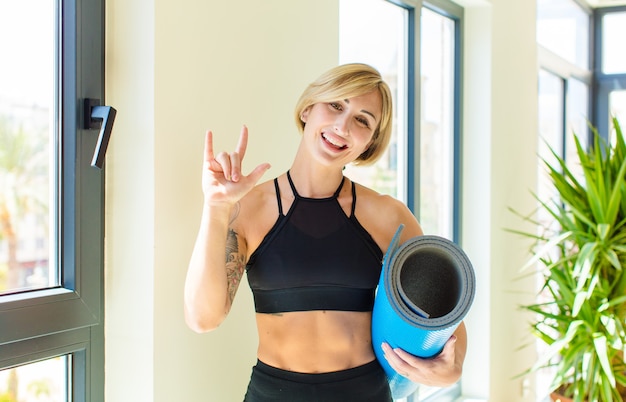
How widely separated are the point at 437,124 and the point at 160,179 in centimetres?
236

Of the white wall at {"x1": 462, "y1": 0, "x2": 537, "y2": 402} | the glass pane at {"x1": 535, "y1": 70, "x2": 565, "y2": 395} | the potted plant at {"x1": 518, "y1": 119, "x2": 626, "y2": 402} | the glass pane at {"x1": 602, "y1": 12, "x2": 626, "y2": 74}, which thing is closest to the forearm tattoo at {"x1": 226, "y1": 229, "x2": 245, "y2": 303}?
the potted plant at {"x1": 518, "y1": 119, "x2": 626, "y2": 402}

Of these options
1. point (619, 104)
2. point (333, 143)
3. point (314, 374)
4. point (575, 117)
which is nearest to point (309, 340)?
point (314, 374)

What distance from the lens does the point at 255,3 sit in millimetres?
1953

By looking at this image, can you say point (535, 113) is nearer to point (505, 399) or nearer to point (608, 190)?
point (608, 190)

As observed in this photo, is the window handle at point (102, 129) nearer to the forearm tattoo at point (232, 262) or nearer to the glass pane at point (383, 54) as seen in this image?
the forearm tattoo at point (232, 262)

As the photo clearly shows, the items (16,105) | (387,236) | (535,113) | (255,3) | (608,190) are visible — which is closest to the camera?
(16,105)

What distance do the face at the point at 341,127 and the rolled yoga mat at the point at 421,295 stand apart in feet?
0.86

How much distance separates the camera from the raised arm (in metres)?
1.45

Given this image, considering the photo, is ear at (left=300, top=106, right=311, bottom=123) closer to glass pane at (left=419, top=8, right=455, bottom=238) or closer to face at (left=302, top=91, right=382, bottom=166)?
face at (left=302, top=91, right=382, bottom=166)

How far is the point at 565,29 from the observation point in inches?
220

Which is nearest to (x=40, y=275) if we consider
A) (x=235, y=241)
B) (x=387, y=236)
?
(x=235, y=241)

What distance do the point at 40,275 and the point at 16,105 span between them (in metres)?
0.41

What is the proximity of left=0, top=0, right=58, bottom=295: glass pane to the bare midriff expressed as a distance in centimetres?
56

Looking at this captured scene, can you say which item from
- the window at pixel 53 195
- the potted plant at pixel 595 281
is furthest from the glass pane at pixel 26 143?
the potted plant at pixel 595 281
